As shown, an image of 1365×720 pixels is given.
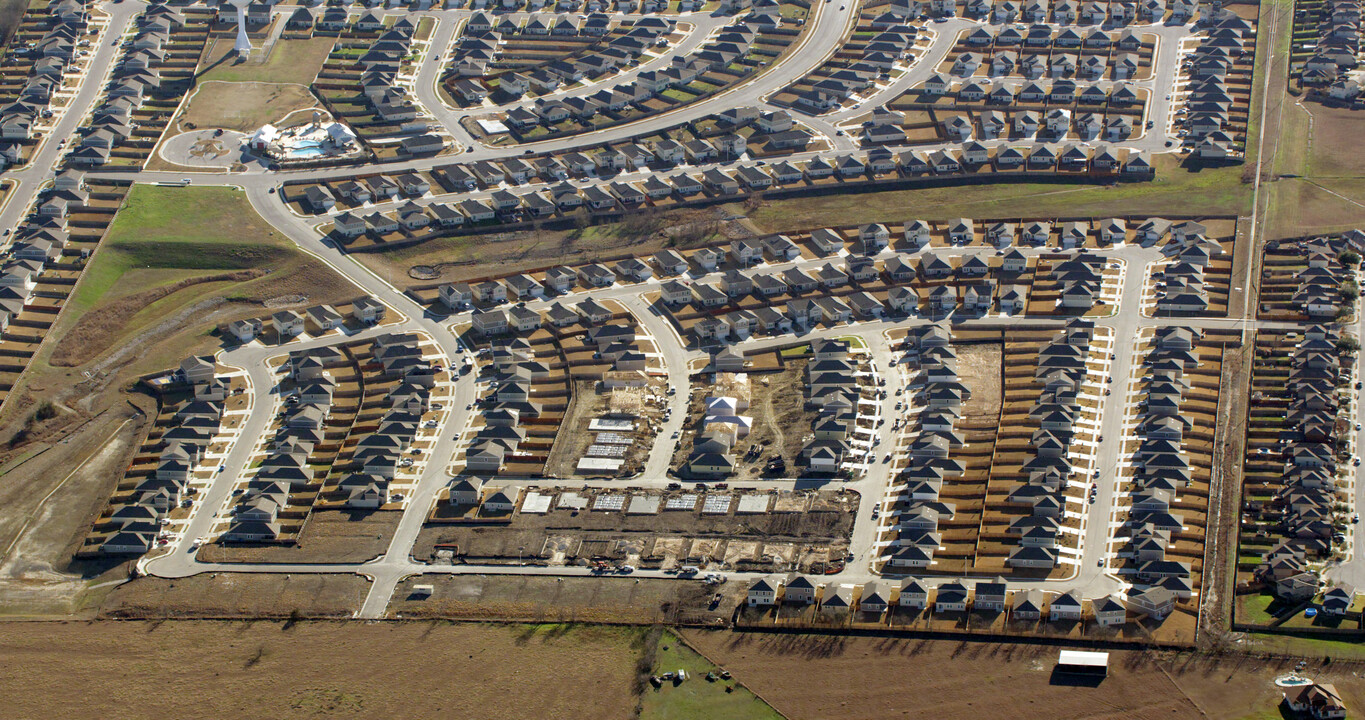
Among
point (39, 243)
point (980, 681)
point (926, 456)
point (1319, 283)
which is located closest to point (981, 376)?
point (926, 456)

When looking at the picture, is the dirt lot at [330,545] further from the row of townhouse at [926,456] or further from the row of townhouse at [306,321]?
the row of townhouse at [926,456]

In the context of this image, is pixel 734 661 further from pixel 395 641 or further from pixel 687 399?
pixel 687 399

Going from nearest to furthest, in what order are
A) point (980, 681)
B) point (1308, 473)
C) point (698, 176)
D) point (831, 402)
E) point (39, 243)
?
point (980, 681)
point (1308, 473)
point (831, 402)
point (39, 243)
point (698, 176)

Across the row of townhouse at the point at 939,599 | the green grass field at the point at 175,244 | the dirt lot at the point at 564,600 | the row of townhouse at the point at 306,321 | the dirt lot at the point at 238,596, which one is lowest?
the dirt lot at the point at 238,596

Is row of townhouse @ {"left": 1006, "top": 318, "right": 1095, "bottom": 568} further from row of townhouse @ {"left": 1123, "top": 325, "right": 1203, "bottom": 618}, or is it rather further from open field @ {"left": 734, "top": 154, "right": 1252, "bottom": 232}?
open field @ {"left": 734, "top": 154, "right": 1252, "bottom": 232}

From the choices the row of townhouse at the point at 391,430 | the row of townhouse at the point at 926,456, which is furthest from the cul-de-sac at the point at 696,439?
the row of townhouse at the point at 391,430

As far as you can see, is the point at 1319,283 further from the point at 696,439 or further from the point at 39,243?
the point at 39,243
